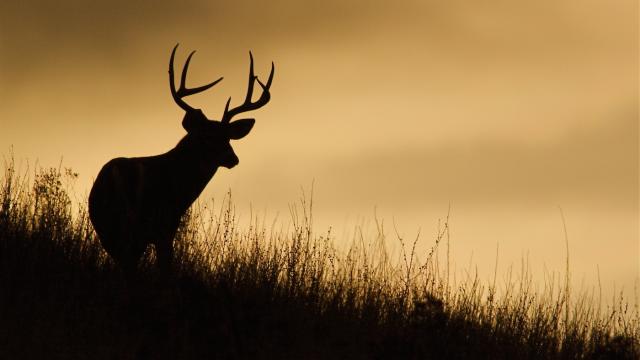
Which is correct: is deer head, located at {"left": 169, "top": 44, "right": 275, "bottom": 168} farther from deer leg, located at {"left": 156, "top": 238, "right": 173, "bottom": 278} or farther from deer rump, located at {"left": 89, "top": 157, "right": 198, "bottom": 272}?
deer leg, located at {"left": 156, "top": 238, "right": 173, "bottom": 278}

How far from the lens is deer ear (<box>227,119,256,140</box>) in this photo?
8.55 m

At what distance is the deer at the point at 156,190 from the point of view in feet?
26.0

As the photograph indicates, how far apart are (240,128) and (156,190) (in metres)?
1.15

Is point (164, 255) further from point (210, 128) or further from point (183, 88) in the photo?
point (183, 88)

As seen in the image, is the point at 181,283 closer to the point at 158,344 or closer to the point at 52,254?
the point at 158,344

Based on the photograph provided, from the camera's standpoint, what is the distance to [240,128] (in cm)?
866

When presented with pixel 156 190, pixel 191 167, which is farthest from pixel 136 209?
pixel 191 167

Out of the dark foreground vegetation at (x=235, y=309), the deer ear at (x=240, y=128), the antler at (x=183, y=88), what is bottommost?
the dark foreground vegetation at (x=235, y=309)

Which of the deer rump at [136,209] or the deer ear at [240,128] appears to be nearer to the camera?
the deer rump at [136,209]

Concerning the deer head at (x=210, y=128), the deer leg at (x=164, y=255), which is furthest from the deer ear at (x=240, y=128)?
the deer leg at (x=164, y=255)

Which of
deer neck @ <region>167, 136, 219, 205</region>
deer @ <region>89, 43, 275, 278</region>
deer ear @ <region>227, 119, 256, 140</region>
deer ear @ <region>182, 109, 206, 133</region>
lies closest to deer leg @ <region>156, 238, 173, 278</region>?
deer @ <region>89, 43, 275, 278</region>

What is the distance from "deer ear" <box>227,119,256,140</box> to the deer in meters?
0.08

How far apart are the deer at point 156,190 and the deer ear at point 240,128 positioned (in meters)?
0.08

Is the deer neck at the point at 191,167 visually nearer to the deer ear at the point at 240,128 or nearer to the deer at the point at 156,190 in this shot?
the deer at the point at 156,190
